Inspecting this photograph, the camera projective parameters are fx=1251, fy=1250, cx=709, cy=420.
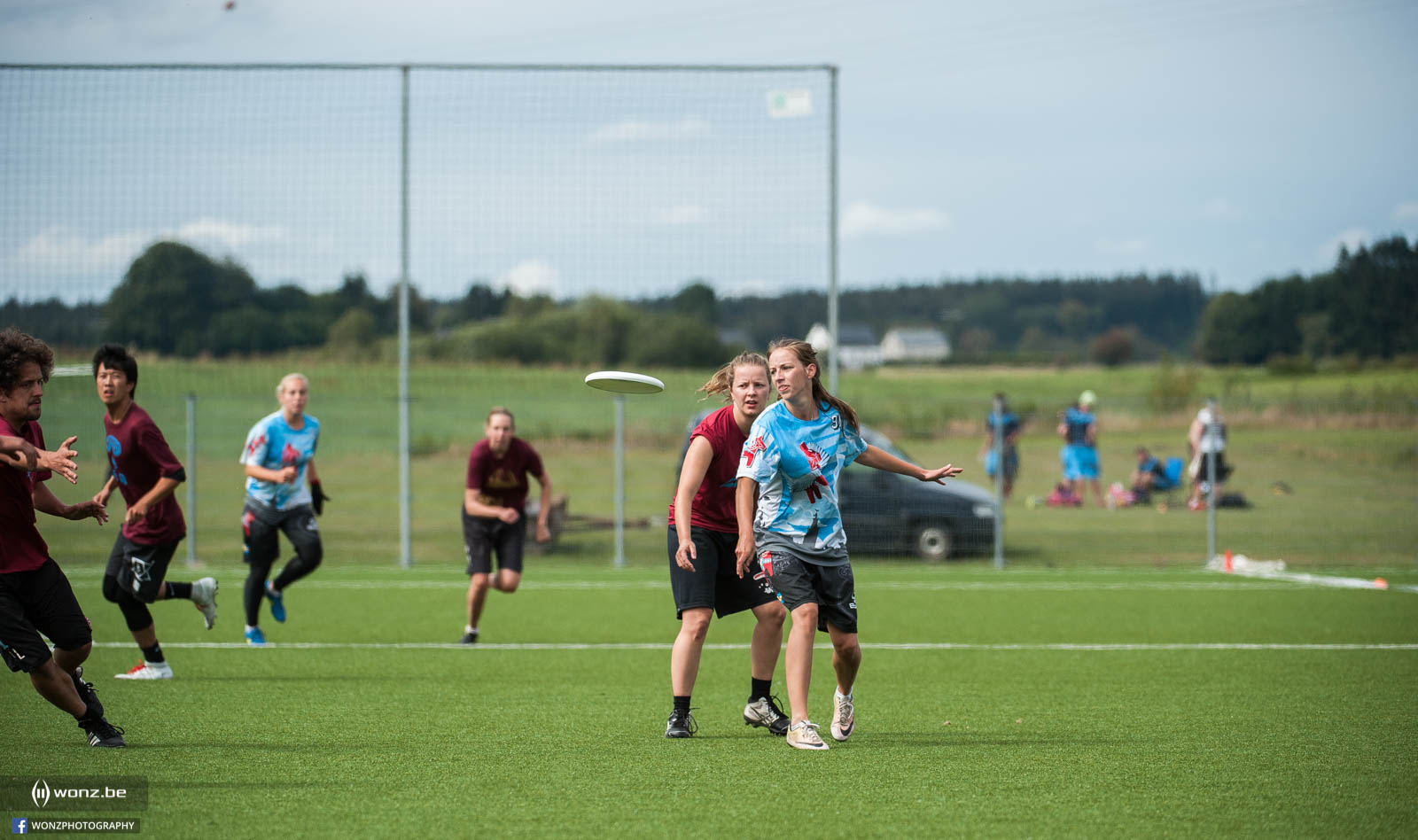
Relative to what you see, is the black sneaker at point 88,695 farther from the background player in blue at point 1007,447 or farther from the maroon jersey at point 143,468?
the background player in blue at point 1007,447

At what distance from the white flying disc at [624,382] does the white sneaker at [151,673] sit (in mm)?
3750

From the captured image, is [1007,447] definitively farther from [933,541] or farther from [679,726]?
[679,726]

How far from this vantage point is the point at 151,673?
26.4 feet

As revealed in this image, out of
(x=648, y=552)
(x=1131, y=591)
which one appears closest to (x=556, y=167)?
(x=648, y=552)

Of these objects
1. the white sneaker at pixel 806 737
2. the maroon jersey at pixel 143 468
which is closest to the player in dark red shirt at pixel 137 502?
the maroon jersey at pixel 143 468

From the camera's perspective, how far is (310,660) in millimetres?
8875

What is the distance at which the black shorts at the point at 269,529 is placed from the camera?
973cm

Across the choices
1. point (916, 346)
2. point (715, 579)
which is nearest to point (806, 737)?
point (715, 579)

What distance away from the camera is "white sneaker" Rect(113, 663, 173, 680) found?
802 centimetres

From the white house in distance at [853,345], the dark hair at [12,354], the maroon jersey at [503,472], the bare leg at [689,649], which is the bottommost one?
the bare leg at [689,649]

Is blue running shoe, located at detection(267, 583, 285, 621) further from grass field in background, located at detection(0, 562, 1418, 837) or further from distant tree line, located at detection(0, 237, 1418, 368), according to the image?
distant tree line, located at detection(0, 237, 1418, 368)

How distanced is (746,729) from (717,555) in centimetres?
96

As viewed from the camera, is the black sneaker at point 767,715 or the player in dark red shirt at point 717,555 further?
the black sneaker at point 767,715

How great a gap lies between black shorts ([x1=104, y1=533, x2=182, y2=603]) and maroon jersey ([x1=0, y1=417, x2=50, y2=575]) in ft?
6.67
